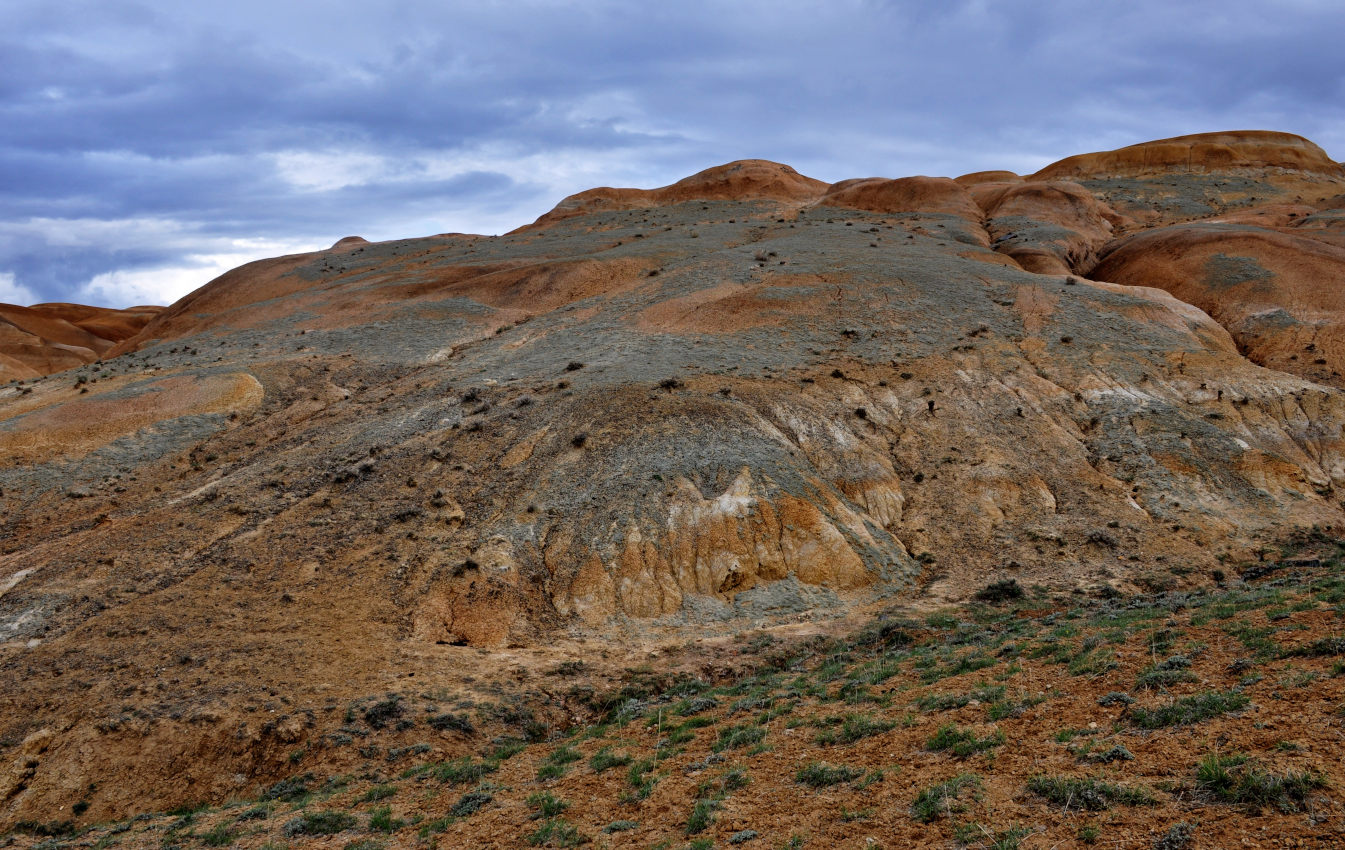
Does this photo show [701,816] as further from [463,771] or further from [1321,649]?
[1321,649]

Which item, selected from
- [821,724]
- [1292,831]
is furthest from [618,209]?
[1292,831]

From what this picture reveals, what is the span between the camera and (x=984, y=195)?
63.8 meters

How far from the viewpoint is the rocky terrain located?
48.3 feet

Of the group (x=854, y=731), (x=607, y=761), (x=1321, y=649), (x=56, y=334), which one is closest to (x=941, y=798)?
(x=854, y=731)

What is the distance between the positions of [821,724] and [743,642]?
638 centimetres

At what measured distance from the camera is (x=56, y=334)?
293 ft

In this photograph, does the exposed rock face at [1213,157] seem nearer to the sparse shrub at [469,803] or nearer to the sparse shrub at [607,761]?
the sparse shrub at [607,761]

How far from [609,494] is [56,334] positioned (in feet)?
320

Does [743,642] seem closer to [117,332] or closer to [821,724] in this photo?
[821,724]

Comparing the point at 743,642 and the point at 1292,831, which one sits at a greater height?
the point at 1292,831

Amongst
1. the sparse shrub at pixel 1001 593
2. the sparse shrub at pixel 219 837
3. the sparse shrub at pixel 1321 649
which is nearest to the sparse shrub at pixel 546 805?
the sparse shrub at pixel 219 837

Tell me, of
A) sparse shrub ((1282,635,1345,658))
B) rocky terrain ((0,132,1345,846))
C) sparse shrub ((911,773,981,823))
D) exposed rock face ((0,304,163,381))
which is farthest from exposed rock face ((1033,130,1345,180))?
exposed rock face ((0,304,163,381))

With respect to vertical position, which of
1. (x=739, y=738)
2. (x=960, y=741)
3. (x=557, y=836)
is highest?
(x=960, y=741)

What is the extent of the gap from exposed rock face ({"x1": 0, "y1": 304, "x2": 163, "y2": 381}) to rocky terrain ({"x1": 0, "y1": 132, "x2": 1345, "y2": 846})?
51.3m
